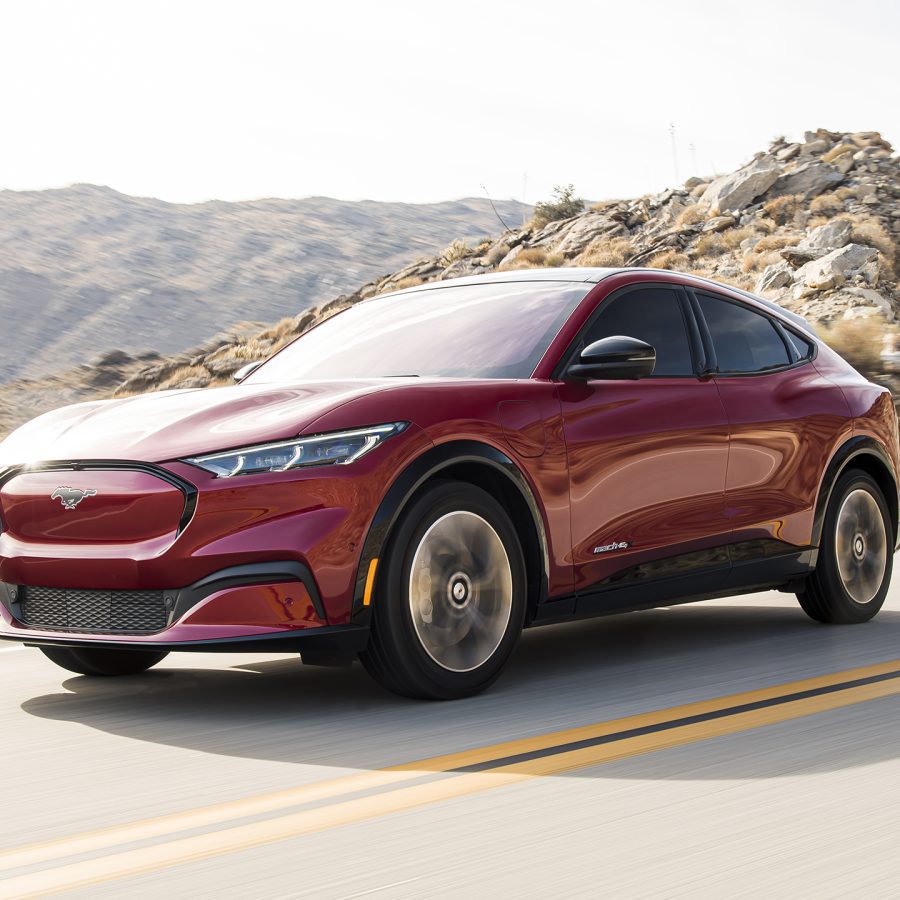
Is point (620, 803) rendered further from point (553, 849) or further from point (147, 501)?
point (147, 501)

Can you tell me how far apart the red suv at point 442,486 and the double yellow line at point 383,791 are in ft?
2.21

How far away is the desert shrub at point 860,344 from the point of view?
1705 centimetres

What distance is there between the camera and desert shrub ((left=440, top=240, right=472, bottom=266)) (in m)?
45.2

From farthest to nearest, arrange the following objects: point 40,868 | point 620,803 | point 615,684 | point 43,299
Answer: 1. point 43,299
2. point 615,684
3. point 620,803
4. point 40,868

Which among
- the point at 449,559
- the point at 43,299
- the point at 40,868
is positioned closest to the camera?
the point at 40,868

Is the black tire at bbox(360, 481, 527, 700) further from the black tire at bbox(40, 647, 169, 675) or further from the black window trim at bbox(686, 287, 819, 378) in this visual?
the black window trim at bbox(686, 287, 819, 378)

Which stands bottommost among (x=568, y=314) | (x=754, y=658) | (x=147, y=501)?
(x=754, y=658)

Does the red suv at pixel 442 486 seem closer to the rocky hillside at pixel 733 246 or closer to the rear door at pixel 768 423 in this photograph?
the rear door at pixel 768 423

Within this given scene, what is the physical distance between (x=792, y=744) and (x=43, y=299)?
205 feet

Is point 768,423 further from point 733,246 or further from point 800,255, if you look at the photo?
point 733,246

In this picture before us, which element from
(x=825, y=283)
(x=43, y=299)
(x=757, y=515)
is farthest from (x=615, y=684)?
(x=43, y=299)

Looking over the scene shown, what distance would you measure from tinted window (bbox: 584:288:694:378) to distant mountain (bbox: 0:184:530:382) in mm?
51647

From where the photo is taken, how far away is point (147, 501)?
4.87 metres

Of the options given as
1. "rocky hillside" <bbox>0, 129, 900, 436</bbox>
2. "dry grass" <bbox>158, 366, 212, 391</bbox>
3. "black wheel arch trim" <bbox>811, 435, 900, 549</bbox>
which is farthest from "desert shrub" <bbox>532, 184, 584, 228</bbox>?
"black wheel arch trim" <bbox>811, 435, 900, 549</bbox>
